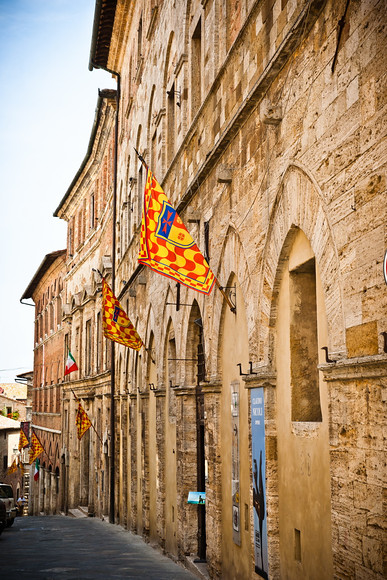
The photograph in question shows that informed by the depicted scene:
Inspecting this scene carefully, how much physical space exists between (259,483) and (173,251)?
2725 millimetres

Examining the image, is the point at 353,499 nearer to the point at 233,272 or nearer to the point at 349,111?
the point at 349,111

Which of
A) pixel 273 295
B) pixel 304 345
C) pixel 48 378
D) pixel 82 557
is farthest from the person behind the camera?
pixel 48 378

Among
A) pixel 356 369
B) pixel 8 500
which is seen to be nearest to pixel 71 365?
pixel 8 500

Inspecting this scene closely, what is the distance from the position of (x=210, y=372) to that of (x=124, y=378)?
445 inches

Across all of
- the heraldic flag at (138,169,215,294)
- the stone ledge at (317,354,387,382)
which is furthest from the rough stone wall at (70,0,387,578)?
the heraldic flag at (138,169,215,294)

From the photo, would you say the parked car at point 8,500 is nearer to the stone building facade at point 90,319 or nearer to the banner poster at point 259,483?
the stone building facade at point 90,319

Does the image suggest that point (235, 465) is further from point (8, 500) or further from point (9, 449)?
point (9, 449)

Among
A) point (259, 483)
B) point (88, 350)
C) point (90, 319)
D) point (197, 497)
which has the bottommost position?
point (197, 497)

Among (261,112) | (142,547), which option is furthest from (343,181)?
(142,547)

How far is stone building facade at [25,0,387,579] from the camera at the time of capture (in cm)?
522

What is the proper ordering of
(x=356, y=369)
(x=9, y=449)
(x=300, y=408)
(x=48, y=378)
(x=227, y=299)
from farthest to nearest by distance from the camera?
(x=9, y=449), (x=48, y=378), (x=227, y=299), (x=300, y=408), (x=356, y=369)

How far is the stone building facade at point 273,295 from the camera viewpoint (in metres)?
5.22

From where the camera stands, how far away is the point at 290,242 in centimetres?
707

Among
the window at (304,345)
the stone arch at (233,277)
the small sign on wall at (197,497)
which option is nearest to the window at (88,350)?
the small sign on wall at (197,497)
